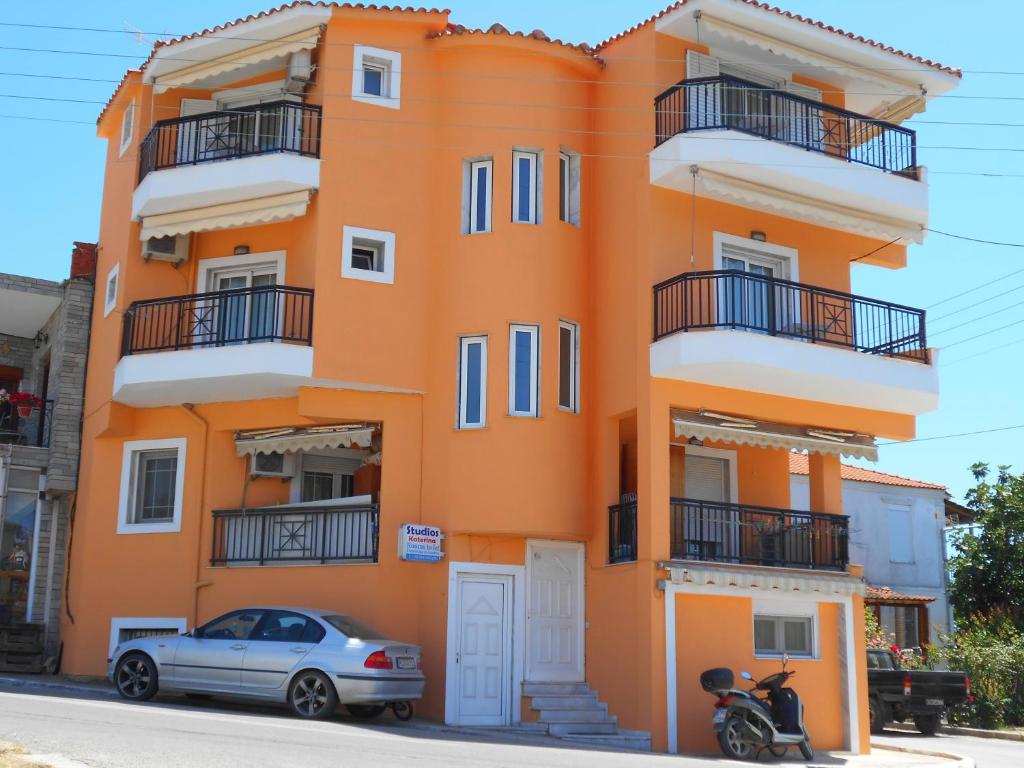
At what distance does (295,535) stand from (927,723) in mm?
13815

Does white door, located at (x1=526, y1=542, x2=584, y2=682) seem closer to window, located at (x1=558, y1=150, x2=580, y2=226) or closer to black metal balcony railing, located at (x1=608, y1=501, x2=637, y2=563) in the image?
black metal balcony railing, located at (x1=608, y1=501, x2=637, y2=563)

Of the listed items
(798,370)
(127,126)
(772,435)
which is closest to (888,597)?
(772,435)

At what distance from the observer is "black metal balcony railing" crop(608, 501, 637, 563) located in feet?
66.9

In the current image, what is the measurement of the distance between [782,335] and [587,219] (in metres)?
4.07

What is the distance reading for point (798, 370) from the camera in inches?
804

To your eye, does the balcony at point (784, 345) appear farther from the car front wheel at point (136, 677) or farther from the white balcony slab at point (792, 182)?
the car front wheel at point (136, 677)

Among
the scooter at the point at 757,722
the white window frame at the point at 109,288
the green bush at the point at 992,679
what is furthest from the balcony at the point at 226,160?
the green bush at the point at 992,679

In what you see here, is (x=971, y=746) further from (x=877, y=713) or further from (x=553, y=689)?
(x=553, y=689)

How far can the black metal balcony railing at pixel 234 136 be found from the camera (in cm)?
2195

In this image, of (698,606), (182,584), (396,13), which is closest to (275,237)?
(396,13)

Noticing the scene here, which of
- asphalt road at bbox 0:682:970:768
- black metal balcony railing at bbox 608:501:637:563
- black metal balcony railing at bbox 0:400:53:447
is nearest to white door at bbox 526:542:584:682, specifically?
black metal balcony railing at bbox 608:501:637:563

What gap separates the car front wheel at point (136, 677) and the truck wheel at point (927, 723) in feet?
51.5

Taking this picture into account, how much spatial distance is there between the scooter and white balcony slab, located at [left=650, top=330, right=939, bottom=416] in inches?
193

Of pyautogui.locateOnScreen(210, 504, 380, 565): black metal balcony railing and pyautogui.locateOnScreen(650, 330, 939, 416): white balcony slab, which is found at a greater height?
pyautogui.locateOnScreen(650, 330, 939, 416): white balcony slab
